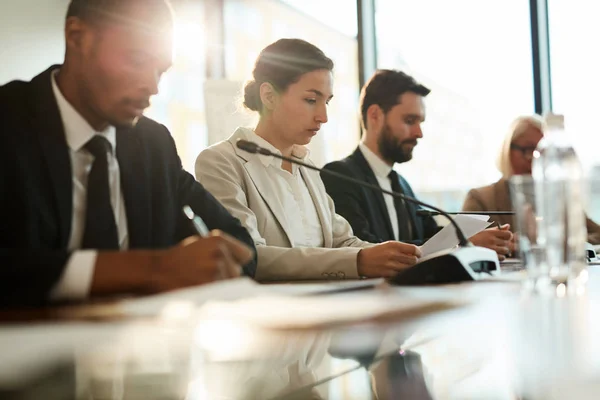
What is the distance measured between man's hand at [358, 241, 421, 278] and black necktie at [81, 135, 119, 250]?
68 cm

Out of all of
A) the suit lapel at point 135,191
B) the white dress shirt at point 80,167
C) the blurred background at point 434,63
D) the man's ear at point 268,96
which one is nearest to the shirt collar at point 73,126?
the white dress shirt at point 80,167

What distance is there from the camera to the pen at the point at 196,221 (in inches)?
72.9

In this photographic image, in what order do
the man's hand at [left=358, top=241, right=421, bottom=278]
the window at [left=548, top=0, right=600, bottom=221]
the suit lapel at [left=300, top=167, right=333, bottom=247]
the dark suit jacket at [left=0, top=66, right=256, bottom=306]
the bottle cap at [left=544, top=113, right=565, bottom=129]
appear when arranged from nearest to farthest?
the dark suit jacket at [left=0, top=66, right=256, bottom=306]
the bottle cap at [left=544, top=113, right=565, bottom=129]
the man's hand at [left=358, top=241, right=421, bottom=278]
the suit lapel at [left=300, top=167, right=333, bottom=247]
the window at [left=548, top=0, right=600, bottom=221]

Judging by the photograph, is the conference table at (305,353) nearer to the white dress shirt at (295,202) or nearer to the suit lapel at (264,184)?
the suit lapel at (264,184)

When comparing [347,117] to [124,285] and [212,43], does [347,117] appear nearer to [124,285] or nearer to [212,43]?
[212,43]

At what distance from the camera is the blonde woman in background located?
4.26 meters

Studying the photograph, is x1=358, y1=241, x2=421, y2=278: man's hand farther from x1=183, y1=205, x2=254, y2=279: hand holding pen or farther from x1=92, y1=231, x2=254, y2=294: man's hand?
x1=92, y1=231, x2=254, y2=294: man's hand

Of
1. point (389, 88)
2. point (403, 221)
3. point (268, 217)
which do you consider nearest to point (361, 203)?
point (403, 221)

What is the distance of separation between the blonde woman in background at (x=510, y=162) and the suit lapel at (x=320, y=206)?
1692 mm

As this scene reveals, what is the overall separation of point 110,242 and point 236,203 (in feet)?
2.76

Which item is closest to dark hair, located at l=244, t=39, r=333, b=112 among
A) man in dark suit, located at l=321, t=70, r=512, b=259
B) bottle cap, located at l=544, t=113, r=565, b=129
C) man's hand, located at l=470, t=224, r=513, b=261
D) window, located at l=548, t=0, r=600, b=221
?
man in dark suit, located at l=321, t=70, r=512, b=259

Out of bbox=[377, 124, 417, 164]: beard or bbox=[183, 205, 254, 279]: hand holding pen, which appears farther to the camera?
bbox=[377, 124, 417, 164]: beard

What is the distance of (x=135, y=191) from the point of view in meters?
1.68

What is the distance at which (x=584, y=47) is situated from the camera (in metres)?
4.84
